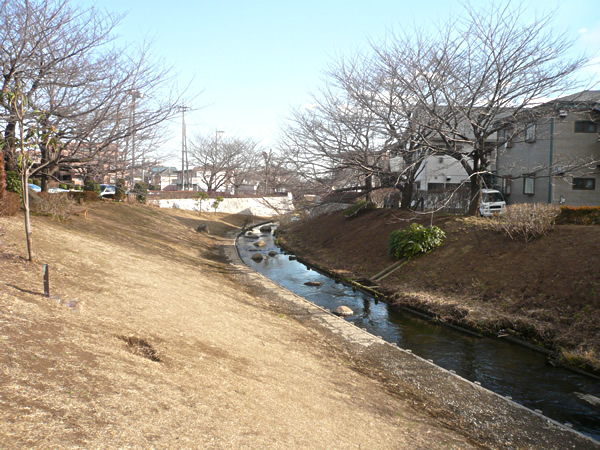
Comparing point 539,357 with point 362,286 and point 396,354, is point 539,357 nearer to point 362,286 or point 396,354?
point 396,354

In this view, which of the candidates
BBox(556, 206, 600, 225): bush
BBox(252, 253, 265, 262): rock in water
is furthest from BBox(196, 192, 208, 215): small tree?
BBox(556, 206, 600, 225): bush

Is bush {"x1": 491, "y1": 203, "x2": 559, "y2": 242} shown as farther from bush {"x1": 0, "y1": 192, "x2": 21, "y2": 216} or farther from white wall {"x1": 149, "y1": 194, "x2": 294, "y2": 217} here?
white wall {"x1": 149, "y1": 194, "x2": 294, "y2": 217}

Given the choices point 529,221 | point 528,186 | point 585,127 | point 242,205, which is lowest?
point 529,221

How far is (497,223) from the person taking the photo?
14648mm

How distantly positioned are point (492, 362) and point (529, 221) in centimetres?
586

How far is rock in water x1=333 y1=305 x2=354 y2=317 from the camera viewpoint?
41.5 ft

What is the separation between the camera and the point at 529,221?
44.2 feet

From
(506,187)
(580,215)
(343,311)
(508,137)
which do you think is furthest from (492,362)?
(506,187)

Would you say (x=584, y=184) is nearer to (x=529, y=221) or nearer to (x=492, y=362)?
(x=529, y=221)

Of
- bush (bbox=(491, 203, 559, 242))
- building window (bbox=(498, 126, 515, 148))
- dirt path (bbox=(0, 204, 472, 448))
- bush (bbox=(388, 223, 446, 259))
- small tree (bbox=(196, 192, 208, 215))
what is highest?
building window (bbox=(498, 126, 515, 148))

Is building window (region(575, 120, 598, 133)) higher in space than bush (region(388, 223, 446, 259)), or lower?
higher

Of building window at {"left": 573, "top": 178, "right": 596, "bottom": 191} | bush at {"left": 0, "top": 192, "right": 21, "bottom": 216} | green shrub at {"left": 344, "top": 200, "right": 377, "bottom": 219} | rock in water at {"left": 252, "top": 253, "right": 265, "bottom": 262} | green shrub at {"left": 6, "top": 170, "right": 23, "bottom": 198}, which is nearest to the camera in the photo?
bush at {"left": 0, "top": 192, "right": 21, "bottom": 216}

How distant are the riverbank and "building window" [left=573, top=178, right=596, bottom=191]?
963 centimetres

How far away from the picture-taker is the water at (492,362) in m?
7.49
